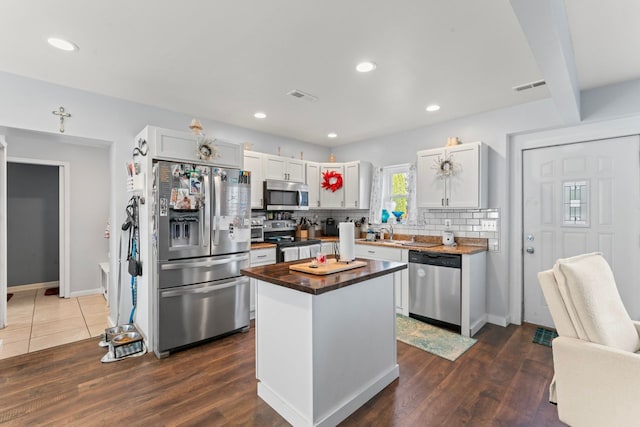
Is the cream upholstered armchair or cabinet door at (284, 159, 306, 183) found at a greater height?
cabinet door at (284, 159, 306, 183)

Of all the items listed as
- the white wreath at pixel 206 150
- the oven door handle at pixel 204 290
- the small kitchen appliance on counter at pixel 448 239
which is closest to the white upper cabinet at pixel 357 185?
the small kitchen appliance on counter at pixel 448 239

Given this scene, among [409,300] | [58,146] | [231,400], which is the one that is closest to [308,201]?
[409,300]

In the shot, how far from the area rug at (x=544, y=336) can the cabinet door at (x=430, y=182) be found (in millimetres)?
1743

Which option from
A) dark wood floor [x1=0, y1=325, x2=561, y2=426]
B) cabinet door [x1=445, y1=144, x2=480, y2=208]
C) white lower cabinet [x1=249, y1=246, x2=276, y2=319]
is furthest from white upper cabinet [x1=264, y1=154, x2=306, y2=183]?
dark wood floor [x1=0, y1=325, x2=561, y2=426]

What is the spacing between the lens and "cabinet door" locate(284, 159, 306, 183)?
15.2ft

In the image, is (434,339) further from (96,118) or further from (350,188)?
(96,118)

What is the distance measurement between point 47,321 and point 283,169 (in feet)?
11.6

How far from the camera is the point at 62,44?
2.27 metres

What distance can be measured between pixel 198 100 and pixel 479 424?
3.83 meters

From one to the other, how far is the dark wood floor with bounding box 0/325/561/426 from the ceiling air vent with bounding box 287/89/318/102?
2663 mm

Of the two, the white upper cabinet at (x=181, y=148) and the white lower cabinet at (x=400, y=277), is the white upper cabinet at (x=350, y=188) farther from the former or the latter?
the white upper cabinet at (x=181, y=148)

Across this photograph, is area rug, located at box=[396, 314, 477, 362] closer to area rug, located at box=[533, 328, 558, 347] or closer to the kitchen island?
area rug, located at box=[533, 328, 558, 347]

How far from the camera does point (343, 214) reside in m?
5.52

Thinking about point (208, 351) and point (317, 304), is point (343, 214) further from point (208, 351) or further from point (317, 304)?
point (317, 304)
